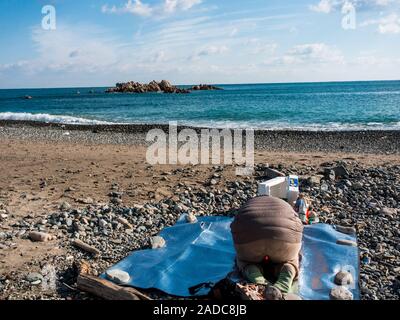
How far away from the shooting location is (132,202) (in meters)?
8.30

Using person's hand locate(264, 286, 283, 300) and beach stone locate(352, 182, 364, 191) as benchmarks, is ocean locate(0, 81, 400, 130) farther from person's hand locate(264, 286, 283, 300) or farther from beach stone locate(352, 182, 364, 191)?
person's hand locate(264, 286, 283, 300)

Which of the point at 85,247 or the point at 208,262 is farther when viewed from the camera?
the point at 85,247


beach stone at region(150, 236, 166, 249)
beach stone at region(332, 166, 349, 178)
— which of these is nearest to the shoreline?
beach stone at region(332, 166, 349, 178)

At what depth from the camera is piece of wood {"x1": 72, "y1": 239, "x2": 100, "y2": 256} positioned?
5948mm

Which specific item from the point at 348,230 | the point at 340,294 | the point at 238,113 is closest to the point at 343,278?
the point at 340,294

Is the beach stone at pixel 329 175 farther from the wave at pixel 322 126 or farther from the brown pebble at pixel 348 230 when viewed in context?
the wave at pixel 322 126

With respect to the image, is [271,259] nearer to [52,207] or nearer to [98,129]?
[52,207]

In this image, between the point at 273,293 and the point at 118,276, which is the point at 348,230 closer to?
the point at 273,293

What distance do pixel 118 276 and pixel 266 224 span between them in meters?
1.82

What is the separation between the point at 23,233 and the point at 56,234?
0.51 metres

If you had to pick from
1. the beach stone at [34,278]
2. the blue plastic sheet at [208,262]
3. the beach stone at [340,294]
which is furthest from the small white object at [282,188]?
the beach stone at [34,278]

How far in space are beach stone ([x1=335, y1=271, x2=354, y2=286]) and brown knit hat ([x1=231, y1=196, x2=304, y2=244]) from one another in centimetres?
60
